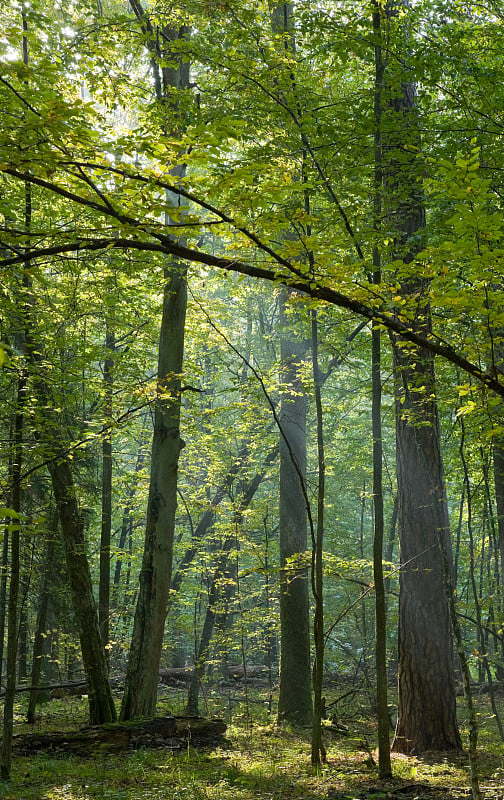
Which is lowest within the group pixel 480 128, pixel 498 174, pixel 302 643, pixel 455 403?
pixel 302 643

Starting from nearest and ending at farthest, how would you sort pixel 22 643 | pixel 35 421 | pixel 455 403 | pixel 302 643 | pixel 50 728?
1. pixel 455 403
2. pixel 35 421
3. pixel 50 728
4. pixel 302 643
5. pixel 22 643

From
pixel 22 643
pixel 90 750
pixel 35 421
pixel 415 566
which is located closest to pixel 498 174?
pixel 415 566

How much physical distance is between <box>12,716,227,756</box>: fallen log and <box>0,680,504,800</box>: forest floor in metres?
0.16

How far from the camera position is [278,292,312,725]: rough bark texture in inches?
355

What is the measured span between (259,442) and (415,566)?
641 centimetres

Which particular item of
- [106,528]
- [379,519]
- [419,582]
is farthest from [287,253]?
[106,528]

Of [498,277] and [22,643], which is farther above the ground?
[498,277]

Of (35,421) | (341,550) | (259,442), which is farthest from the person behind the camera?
(341,550)

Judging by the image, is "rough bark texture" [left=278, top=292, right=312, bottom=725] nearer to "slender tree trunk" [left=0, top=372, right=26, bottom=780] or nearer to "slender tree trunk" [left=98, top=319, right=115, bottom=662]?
"slender tree trunk" [left=98, top=319, right=115, bottom=662]

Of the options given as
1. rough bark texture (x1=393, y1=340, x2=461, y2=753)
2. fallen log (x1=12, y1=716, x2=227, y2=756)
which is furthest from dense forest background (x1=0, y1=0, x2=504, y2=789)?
fallen log (x1=12, y1=716, x2=227, y2=756)

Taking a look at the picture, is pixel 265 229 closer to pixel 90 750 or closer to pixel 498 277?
pixel 498 277

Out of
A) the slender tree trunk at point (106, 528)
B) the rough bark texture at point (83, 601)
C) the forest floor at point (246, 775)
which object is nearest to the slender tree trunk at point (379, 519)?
the forest floor at point (246, 775)

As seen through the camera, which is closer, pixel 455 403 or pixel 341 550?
pixel 455 403

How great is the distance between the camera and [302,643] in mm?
9336
